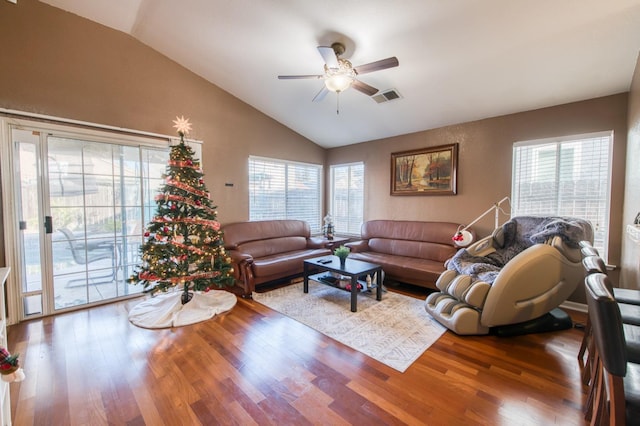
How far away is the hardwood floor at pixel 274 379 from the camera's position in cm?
167

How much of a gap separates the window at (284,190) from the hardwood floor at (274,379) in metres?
2.64

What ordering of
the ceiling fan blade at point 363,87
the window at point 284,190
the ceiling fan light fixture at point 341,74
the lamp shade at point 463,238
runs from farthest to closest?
the window at point 284,190, the lamp shade at point 463,238, the ceiling fan blade at point 363,87, the ceiling fan light fixture at point 341,74

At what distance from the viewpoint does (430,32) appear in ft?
8.33

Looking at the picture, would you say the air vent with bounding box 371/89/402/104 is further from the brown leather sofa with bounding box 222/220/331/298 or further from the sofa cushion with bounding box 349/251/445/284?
the brown leather sofa with bounding box 222/220/331/298

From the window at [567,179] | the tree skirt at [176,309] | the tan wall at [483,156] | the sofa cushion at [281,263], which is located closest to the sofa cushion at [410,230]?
the tan wall at [483,156]

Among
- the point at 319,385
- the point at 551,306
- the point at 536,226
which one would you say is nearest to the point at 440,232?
the point at 536,226

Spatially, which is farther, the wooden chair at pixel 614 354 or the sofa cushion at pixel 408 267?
the sofa cushion at pixel 408 267

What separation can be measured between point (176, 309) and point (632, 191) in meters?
4.92

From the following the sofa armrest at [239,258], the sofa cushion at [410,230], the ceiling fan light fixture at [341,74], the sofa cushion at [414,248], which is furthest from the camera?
the sofa cushion at [410,230]

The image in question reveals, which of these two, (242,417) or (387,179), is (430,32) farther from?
(242,417)

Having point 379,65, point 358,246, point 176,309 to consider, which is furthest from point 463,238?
point 176,309

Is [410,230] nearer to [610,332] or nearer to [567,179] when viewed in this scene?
[567,179]

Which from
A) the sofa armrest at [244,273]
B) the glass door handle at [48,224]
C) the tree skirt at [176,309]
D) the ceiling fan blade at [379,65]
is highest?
the ceiling fan blade at [379,65]

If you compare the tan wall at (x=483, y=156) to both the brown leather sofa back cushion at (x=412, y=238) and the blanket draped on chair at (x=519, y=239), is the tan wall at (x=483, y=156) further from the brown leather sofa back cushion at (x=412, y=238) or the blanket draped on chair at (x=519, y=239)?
the blanket draped on chair at (x=519, y=239)
